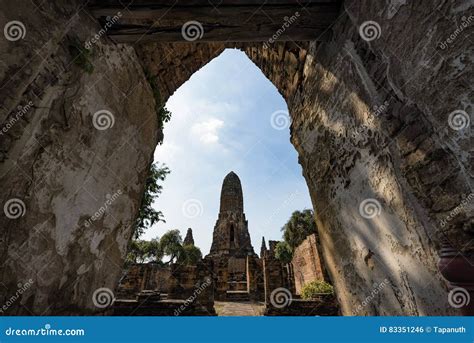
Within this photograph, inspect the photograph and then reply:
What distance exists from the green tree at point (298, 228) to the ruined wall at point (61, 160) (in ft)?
69.3

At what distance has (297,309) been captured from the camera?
8336 mm

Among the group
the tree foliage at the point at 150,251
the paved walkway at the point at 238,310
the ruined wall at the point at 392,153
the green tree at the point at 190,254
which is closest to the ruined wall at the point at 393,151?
the ruined wall at the point at 392,153

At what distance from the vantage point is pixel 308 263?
15.4 m

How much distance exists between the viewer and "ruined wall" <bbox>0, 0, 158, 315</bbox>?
1733 mm

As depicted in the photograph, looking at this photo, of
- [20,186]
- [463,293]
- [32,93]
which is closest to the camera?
[463,293]

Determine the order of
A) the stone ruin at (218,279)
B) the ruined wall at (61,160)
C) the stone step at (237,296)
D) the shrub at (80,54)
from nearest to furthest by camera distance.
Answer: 1. the ruined wall at (61,160)
2. the shrub at (80,54)
3. the stone ruin at (218,279)
4. the stone step at (237,296)

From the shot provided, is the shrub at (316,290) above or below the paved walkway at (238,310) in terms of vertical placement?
above

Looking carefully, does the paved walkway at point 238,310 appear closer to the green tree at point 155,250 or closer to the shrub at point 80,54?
the shrub at point 80,54

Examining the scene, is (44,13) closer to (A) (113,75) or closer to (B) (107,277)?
(A) (113,75)

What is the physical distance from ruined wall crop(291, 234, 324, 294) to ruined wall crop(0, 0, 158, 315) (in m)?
13.2

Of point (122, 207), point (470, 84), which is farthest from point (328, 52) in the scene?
point (122, 207)

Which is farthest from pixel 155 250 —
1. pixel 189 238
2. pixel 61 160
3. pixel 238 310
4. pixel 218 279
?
pixel 61 160

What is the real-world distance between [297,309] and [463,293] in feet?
27.4

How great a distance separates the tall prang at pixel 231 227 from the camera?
27.6m
